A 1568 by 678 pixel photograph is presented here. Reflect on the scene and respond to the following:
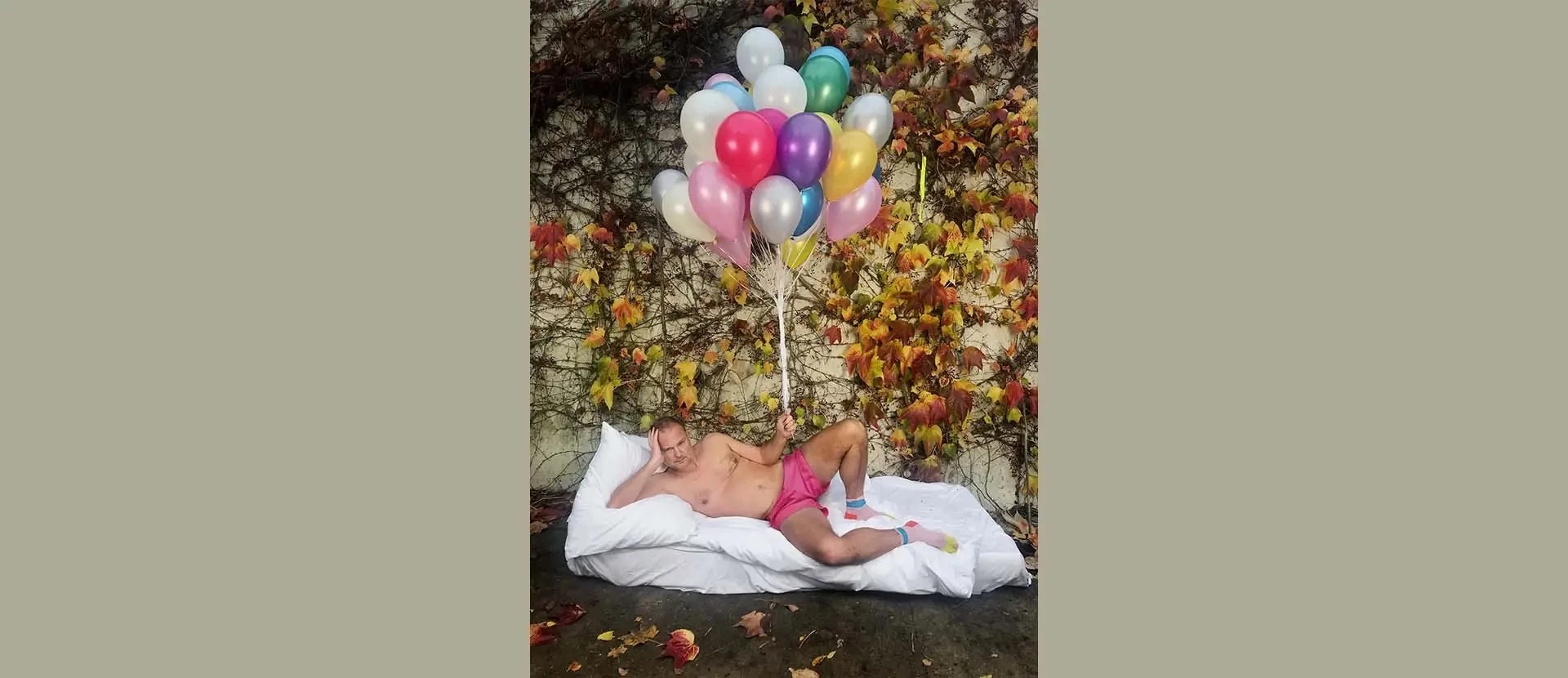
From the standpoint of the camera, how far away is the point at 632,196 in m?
3.36

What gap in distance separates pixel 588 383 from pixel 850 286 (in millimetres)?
1188

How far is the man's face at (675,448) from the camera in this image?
3.09 m

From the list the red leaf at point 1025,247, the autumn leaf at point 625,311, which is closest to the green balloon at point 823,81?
the red leaf at point 1025,247

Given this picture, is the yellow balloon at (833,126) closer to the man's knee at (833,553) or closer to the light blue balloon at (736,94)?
the light blue balloon at (736,94)

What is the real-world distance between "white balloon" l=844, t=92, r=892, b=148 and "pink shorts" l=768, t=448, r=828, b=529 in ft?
4.24

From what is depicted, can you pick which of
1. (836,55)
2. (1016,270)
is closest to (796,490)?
(1016,270)

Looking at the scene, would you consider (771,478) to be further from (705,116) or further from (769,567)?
(705,116)

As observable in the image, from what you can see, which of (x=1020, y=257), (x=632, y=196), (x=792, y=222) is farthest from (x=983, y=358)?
(x=632, y=196)

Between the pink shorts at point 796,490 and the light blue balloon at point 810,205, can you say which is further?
the pink shorts at point 796,490

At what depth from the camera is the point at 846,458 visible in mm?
3213

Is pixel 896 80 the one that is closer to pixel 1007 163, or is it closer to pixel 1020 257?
pixel 1007 163

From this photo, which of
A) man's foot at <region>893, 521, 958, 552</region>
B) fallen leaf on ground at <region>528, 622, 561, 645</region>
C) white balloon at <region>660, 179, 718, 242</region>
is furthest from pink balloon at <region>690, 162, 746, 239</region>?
fallen leaf on ground at <region>528, 622, 561, 645</region>

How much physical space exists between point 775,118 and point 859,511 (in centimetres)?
159

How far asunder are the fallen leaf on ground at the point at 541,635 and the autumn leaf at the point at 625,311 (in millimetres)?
1213
